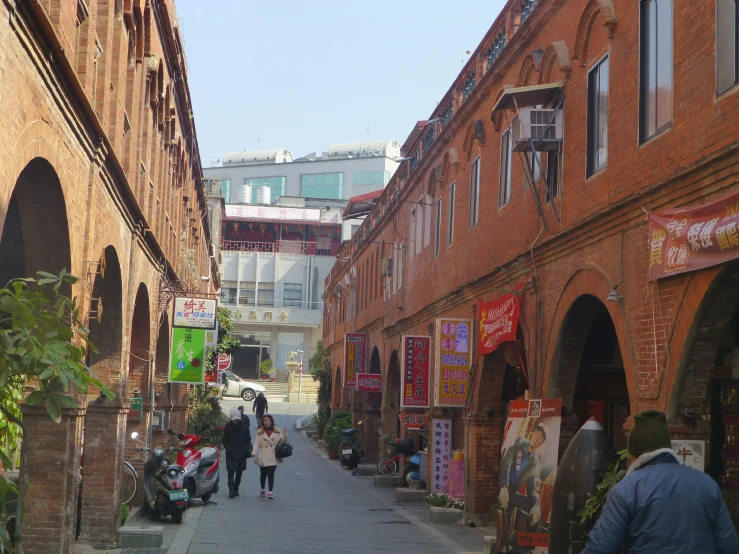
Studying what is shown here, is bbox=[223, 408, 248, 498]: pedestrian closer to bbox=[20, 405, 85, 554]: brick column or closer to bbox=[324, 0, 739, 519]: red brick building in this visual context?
bbox=[324, 0, 739, 519]: red brick building

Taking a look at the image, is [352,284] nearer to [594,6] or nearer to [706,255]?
[594,6]

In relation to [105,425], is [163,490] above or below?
below

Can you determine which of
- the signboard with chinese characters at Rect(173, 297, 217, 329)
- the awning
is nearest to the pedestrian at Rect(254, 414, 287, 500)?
the signboard with chinese characters at Rect(173, 297, 217, 329)

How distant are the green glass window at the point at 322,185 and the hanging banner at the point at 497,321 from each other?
64.9 meters

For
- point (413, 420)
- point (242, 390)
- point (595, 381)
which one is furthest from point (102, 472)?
point (242, 390)

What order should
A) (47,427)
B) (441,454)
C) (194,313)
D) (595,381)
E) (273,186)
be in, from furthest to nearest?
(273,186) → (194,313) → (441,454) → (595,381) → (47,427)

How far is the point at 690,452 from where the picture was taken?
9.43 m

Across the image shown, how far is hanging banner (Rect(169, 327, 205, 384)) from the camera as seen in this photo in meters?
21.5

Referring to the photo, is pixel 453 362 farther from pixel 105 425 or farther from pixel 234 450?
pixel 105 425

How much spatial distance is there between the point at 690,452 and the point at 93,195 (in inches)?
264

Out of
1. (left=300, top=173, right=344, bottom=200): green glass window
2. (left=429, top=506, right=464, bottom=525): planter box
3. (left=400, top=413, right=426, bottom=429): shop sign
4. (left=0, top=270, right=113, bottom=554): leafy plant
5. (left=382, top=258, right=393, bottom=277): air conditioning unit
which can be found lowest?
(left=429, top=506, right=464, bottom=525): planter box

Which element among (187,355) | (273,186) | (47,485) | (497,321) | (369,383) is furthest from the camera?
(273,186)

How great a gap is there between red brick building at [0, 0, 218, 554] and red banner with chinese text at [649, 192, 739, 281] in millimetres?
5438

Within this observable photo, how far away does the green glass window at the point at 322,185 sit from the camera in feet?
268
